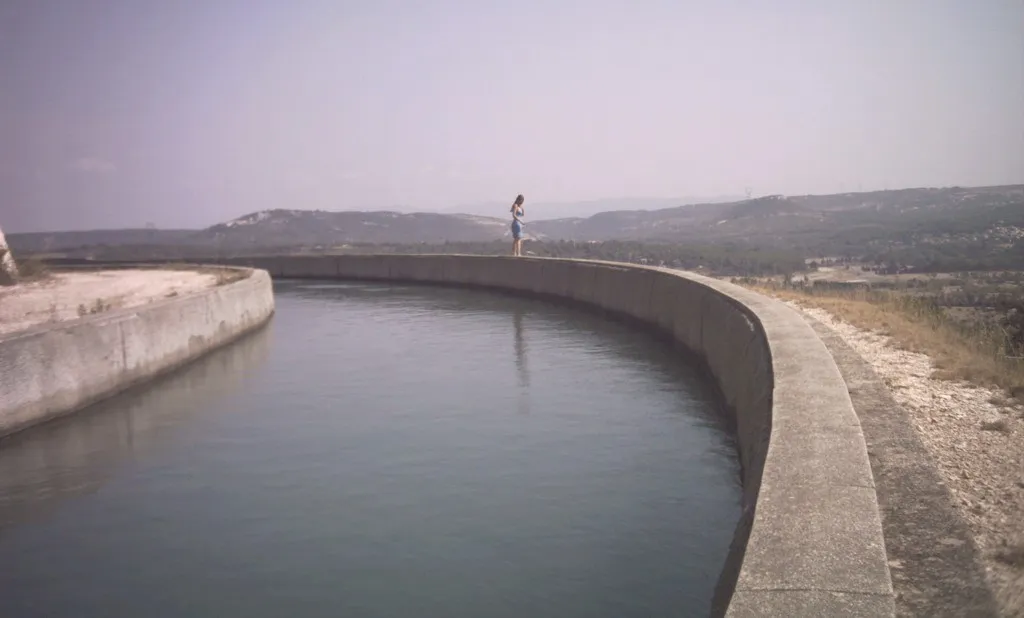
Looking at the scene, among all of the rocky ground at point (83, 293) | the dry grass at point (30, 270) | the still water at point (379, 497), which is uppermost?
the dry grass at point (30, 270)

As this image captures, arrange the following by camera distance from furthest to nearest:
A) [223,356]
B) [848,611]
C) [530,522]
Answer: [223,356] → [530,522] → [848,611]

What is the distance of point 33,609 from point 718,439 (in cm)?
682

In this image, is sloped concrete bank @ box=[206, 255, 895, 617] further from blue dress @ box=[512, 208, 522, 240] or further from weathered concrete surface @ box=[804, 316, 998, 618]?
blue dress @ box=[512, 208, 522, 240]

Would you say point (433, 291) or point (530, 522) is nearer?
point (530, 522)

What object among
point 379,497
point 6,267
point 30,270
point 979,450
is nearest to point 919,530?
point 979,450

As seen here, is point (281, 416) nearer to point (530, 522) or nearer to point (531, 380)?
point (531, 380)

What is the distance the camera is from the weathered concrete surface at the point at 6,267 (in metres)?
22.2

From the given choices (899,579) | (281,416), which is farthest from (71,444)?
(899,579)

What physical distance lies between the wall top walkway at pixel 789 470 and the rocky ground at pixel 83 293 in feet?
33.2

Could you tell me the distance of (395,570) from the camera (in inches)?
262

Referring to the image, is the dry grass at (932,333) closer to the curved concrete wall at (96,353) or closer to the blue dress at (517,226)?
the curved concrete wall at (96,353)

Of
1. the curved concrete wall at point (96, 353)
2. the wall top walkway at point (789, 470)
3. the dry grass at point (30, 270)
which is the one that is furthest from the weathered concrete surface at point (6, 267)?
the wall top walkway at point (789, 470)

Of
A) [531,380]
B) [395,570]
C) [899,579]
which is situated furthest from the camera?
[531,380]

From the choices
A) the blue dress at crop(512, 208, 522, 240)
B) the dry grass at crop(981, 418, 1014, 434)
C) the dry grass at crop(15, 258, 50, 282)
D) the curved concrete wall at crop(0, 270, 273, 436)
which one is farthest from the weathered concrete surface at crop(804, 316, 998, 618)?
the dry grass at crop(15, 258, 50, 282)
